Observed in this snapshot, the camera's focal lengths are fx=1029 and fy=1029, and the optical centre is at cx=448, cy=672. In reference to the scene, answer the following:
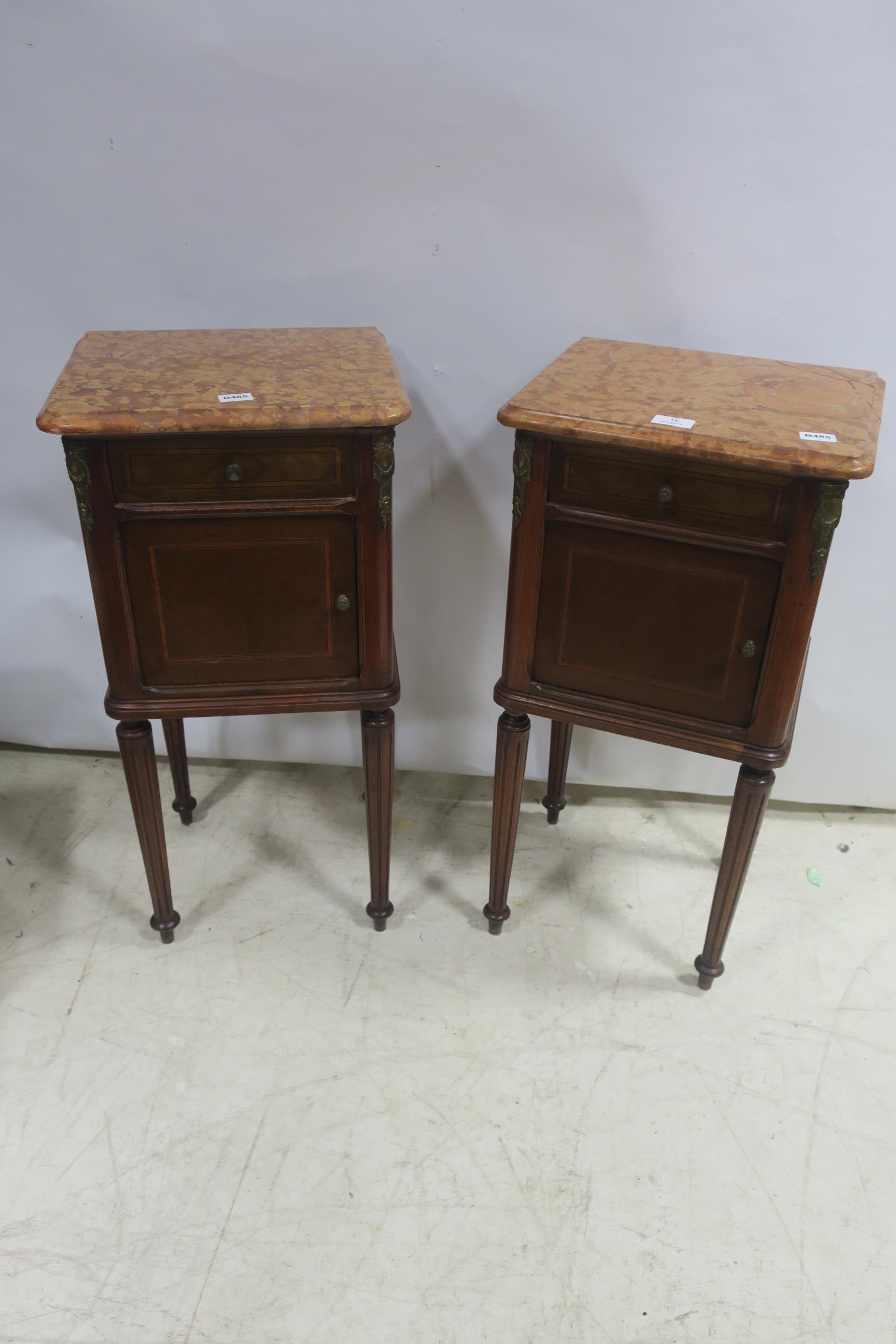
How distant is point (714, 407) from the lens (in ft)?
4.70

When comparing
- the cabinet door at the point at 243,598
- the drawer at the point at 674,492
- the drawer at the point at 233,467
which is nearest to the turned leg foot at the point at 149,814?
the cabinet door at the point at 243,598

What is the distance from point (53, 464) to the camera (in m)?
2.03

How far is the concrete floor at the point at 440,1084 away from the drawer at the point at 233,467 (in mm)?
839

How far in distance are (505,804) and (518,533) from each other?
0.51m

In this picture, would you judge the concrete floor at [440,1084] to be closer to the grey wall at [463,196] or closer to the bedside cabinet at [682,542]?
the bedside cabinet at [682,542]

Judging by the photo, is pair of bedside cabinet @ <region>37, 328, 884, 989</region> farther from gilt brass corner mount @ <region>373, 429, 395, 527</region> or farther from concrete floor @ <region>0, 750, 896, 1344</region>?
concrete floor @ <region>0, 750, 896, 1344</region>

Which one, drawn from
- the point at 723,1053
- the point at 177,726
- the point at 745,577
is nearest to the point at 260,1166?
the point at 723,1053

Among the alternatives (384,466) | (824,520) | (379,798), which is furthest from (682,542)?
(379,798)

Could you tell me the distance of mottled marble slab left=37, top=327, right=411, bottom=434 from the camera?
1364 mm

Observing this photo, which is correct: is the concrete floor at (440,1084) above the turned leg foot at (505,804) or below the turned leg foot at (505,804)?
below

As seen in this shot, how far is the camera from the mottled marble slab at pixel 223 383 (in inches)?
53.7

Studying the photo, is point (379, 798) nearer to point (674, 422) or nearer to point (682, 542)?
point (682, 542)

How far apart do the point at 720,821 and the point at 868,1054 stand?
0.62 meters

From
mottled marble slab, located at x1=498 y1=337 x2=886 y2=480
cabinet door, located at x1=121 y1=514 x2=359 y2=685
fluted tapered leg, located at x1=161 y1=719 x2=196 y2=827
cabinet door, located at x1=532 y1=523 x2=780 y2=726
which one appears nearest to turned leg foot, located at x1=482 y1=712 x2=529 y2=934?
cabinet door, located at x1=532 y1=523 x2=780 y2=726
